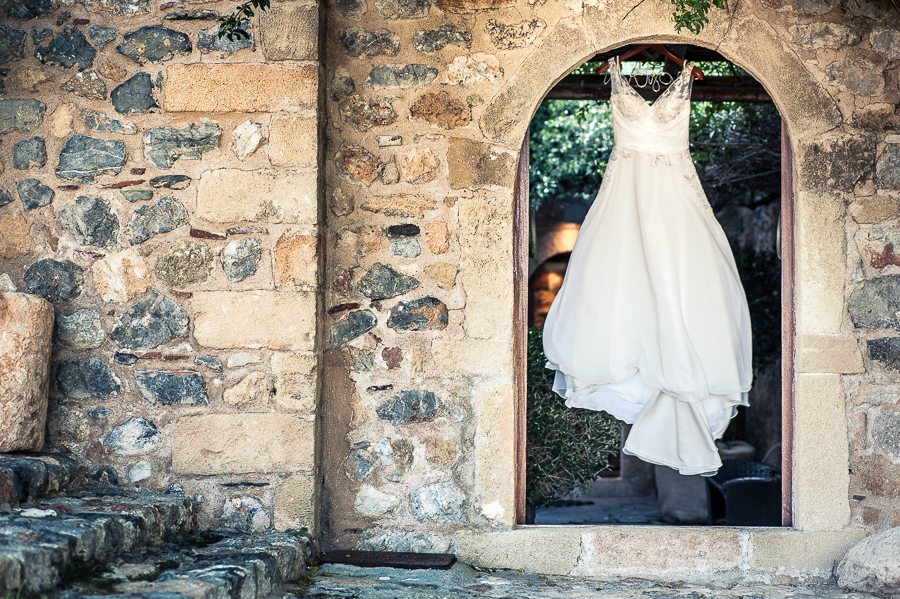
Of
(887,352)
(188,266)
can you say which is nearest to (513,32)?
(188,266)

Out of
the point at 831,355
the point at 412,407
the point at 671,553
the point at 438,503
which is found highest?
the point at 831,355

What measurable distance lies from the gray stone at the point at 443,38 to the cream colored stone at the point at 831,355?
1.71 metres

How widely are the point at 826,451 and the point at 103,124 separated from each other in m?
2.91

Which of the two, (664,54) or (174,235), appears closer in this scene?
(174,235)

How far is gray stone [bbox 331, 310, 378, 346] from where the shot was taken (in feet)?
9.01

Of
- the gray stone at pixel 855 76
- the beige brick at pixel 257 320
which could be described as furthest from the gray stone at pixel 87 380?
the gray stone at pixel 855 76

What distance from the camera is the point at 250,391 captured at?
2568 millimetres

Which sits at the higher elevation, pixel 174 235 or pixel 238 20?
pixel 238 20

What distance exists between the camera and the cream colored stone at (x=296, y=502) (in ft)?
8.41

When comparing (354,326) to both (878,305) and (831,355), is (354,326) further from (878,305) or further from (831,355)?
(878,305)

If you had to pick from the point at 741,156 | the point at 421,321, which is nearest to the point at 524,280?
the point at 421,321

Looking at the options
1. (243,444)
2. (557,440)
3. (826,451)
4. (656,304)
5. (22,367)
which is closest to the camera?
(22,367)

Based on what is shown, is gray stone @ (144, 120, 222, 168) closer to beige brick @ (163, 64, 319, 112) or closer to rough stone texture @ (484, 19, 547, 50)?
beige brick @ (163, 64, 319, 112)

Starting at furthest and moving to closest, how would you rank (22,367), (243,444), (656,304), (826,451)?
(656,304) → (826,451) → (243,444) → (22,367)
